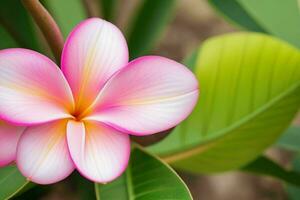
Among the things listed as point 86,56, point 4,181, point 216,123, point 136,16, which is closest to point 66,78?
point 86,56

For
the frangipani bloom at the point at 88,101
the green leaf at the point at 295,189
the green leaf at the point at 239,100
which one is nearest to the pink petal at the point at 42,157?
the frangipani bloom at the point at 88,101

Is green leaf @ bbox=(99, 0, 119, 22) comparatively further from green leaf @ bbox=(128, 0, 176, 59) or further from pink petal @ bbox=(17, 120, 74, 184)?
pink petal @ bbox=(17, 120, 74, 184)

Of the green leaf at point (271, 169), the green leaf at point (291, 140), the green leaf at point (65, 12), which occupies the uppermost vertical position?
the green leaf at point (65, 12)

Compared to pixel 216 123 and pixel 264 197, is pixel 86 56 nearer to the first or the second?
pixel 216 123

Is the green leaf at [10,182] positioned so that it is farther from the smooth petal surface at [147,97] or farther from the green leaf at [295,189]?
the green leaf at [295,189]

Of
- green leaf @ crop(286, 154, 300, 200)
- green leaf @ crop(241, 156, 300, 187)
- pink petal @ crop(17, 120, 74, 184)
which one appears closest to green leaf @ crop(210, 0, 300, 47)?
green leaf @ crop(241, 156, 300, 187)

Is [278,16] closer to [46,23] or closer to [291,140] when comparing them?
[291,140]
